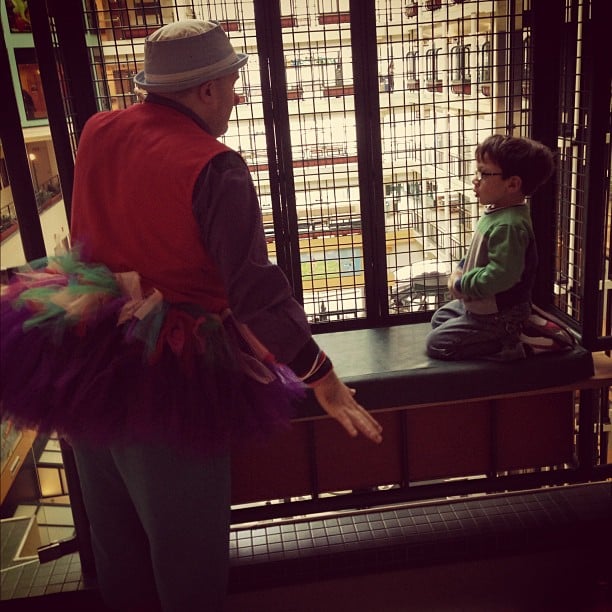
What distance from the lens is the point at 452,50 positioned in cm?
199

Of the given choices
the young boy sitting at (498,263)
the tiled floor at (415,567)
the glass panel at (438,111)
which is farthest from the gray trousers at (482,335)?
the tiled floor at (415,567)

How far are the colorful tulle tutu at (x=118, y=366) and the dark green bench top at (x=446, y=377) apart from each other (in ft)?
1.97

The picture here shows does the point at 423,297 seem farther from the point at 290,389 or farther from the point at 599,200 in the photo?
the point at 290,389

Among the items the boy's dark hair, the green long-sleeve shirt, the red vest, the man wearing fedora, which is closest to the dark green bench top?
the green long-sleeve shirt

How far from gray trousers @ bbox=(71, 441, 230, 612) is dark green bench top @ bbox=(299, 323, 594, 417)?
0.56m

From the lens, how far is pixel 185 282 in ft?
3.87

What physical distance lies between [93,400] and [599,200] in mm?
1407

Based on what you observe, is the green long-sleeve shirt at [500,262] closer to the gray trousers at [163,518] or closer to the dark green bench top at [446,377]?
the dark green bench top at [446,377]

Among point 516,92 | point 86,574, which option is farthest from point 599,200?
point 86,574

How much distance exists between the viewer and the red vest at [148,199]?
1.08m

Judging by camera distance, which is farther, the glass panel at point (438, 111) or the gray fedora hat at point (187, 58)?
the glass panel at point (438, 111)

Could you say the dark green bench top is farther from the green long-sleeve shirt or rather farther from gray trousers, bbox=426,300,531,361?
the green long-sleeve shirt

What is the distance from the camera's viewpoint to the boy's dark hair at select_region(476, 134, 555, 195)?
5.79 feet

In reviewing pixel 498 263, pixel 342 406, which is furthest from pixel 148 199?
Answer: pixel 498 263
